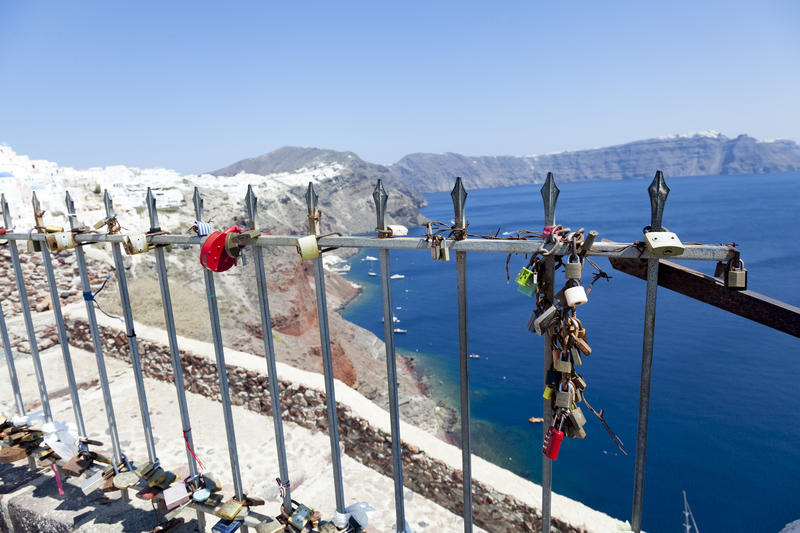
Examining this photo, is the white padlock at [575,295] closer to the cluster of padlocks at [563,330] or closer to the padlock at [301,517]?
the cluster of padlocks at [563,330]

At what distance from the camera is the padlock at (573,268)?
1875 millimetres

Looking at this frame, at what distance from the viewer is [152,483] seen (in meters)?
3.99

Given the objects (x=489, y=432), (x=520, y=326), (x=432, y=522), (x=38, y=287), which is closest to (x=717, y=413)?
(x=489, y=432)

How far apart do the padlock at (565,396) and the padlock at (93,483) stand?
4562 mm

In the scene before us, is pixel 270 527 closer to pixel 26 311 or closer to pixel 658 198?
pixel 658 198

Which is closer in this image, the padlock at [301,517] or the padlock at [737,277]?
the padlock at [737,277]

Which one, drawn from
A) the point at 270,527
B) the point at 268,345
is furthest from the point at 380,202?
the point at 270,527

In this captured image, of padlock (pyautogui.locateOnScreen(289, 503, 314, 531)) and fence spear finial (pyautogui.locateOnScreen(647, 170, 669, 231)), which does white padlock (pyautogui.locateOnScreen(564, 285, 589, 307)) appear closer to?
fence spear finial (pyautogui.locateOnScreen(647, 170, 669, 231))

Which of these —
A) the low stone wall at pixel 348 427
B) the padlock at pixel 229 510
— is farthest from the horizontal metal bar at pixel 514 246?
the low stone wall at pixel 348 427

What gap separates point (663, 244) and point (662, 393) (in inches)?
1348

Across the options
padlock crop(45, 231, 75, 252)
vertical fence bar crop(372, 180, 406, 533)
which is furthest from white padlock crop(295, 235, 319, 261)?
padlock crop(45, 231, 75, 252)

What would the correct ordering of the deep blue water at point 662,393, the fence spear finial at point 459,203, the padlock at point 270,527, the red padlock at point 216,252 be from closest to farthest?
the fence spear finial at point 459,203
the red padlock at point 216,252
the padlock at point 270,527
the deep blue water at point 662,393

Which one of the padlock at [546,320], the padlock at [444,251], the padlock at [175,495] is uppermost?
the padlock at [444,251]

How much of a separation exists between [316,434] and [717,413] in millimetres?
29574
